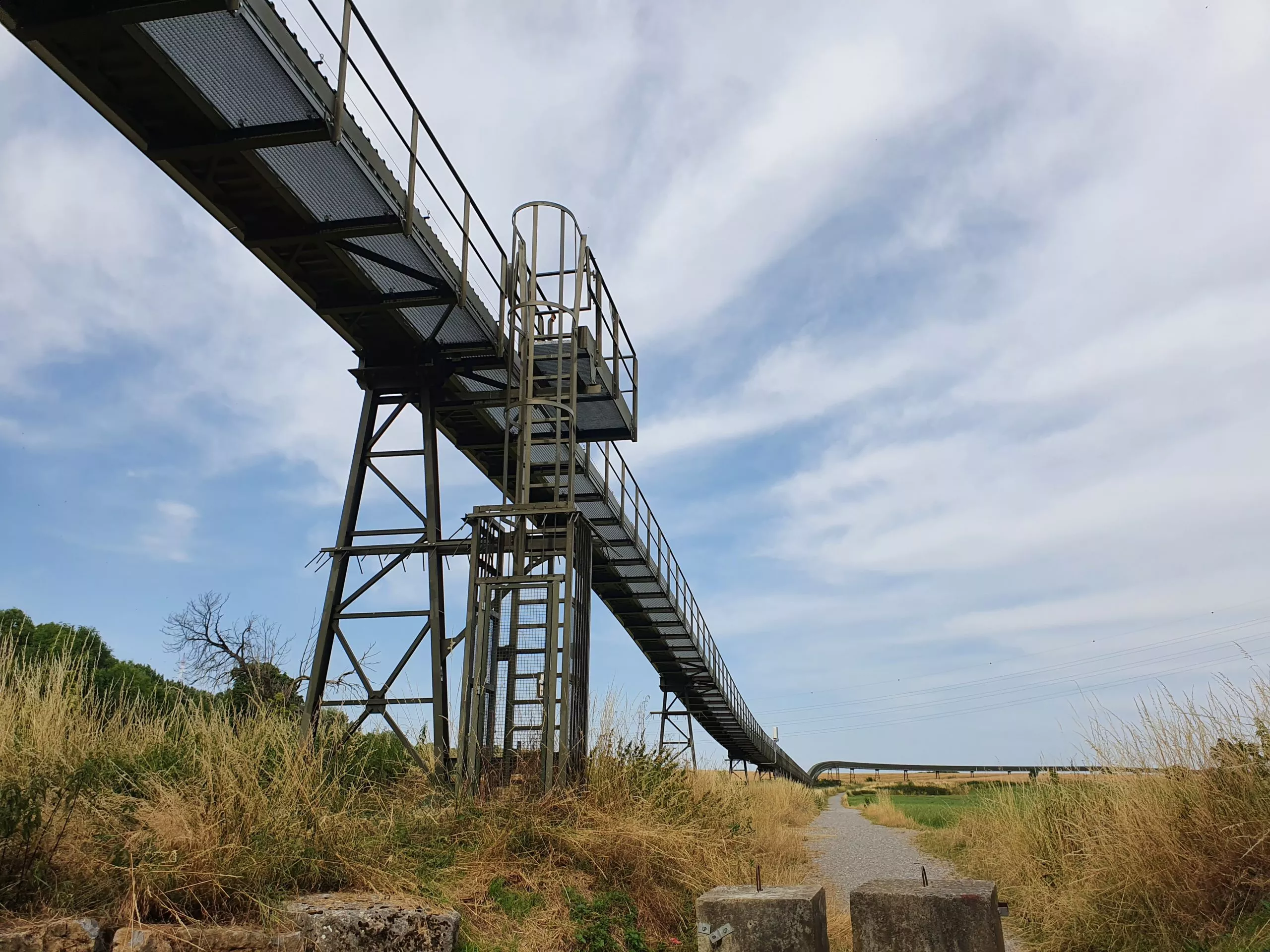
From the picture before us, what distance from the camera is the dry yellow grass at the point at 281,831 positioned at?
18.9 feet

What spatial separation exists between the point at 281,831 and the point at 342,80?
22.6 ft

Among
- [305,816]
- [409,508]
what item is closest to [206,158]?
[409,508]

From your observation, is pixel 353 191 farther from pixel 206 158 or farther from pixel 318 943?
pixel 318 943

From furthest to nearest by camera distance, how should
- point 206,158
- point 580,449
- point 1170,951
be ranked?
point 580,449, point 206,158, point 1170,951

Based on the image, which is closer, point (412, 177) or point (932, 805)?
point (412, 177)

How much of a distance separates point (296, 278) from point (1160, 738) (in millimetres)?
10181

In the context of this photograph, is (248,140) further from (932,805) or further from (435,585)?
(932,805)

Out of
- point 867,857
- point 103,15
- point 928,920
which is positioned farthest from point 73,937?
point 867,857

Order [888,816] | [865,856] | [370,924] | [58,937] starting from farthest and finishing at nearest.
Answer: [888,816] < [865,856] < [370,924] < [58,937]

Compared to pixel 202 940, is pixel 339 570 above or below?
above

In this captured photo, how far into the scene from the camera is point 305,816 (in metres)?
6.62

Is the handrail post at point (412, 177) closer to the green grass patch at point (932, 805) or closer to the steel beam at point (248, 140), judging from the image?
the steel beam at point (248, 140)

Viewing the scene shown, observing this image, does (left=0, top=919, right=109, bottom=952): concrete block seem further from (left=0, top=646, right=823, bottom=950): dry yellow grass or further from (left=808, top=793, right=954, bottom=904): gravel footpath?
(left=808, top=793, right=954, bottom=904): gravel footpath

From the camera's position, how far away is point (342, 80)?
9211mm
